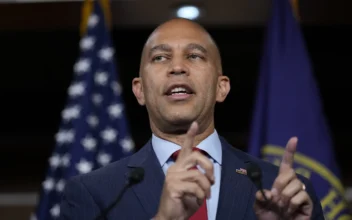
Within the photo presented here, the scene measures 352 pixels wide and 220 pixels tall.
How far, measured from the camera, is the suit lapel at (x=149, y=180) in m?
1.59

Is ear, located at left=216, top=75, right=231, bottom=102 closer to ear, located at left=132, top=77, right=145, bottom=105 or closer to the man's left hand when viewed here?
ear, located at left=132, top=77, right=145, bottom=105

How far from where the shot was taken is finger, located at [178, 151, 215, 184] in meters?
1.36

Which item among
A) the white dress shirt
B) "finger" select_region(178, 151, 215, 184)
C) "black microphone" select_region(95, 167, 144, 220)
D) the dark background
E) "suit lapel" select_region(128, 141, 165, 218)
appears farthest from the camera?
the dark background

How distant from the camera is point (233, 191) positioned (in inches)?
63.5

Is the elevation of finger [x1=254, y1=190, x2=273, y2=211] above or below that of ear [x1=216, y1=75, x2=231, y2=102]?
below

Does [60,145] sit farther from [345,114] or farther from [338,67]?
[345,114]

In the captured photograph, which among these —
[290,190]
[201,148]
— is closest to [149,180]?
[201,148]

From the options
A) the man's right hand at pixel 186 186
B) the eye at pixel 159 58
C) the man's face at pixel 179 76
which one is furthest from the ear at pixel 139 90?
the man's right hand at pixel 186 186

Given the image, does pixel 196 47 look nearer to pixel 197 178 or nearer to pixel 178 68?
pixel 178 68

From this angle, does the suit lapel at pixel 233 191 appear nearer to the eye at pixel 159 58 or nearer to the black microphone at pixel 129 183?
the black microphone at pixel 129 183

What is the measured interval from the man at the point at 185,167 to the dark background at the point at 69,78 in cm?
230

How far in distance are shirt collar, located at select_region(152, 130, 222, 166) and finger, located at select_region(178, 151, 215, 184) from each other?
0.32m

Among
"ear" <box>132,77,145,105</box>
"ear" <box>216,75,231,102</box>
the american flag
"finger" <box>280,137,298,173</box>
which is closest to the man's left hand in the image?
"finger" <box>280,137,298,173</box>

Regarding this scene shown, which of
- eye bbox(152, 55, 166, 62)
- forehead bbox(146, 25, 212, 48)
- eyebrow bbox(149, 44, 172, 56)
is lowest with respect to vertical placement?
eye bbox(152, 55, 166, 62)
